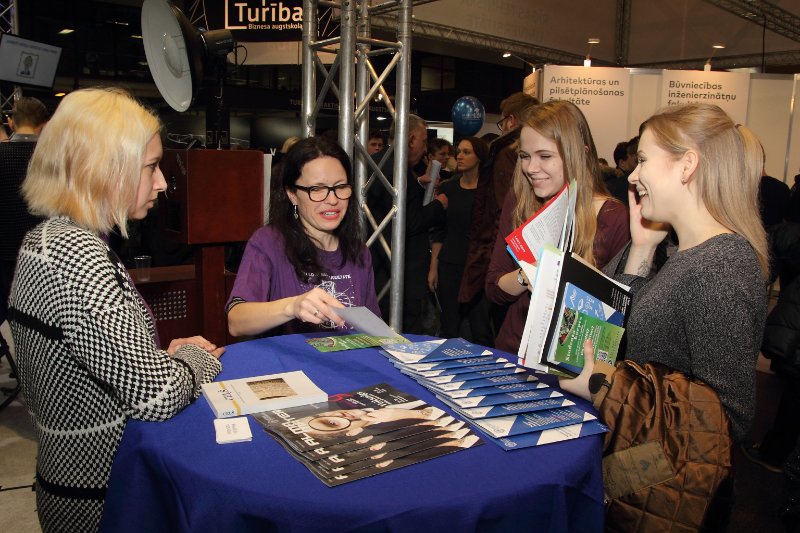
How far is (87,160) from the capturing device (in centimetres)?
136

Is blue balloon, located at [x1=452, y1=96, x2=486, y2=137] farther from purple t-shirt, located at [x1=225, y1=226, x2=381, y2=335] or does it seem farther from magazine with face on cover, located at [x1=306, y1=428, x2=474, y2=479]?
magazine with face on cover, located at [x1=306, y1=428, x2=474, y2=479]

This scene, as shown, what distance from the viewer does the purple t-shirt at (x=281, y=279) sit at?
7.18ft

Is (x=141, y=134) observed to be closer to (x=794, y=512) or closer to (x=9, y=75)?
(x=794, y=512)

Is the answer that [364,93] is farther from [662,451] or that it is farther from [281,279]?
[662,451]

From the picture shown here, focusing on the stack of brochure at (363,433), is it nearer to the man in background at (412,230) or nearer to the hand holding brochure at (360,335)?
the hand holding brochure at (360,335)

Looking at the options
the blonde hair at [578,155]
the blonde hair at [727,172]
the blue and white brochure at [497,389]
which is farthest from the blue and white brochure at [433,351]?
the blonde hair at [727,172]

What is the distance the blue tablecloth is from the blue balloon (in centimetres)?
620

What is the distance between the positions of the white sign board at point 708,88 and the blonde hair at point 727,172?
20.0 feet

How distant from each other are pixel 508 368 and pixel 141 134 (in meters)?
1.11

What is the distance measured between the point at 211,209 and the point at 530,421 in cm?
240

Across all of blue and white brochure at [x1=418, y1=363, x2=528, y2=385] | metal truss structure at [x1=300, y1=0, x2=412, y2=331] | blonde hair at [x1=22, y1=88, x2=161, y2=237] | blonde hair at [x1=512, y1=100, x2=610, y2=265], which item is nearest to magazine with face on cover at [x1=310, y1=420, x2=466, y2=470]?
blue and white brochure at [x1=418, y1=363, x2=528, y2=385]

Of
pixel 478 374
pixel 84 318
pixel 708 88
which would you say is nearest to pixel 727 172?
pixel 478 374

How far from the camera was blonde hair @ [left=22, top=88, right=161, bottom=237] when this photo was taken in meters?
1.36

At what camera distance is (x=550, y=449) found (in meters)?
1.26
